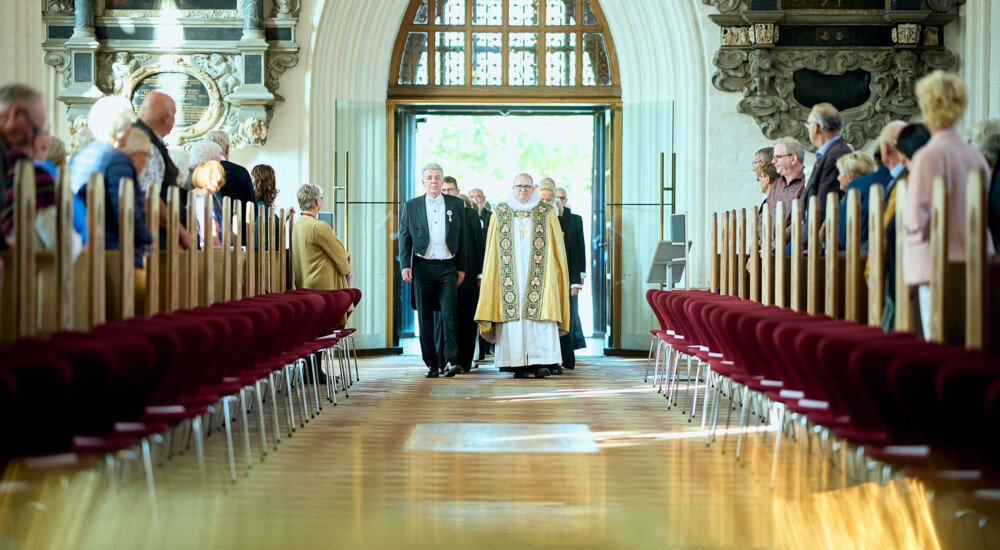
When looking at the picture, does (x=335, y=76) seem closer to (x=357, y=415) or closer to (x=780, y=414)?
(x=357, y=415)

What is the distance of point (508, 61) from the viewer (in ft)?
39.4

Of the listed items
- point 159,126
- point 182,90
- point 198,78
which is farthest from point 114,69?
point 159,126

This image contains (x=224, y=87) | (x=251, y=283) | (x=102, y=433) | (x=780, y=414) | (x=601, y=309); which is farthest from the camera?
(x=601, y=309)

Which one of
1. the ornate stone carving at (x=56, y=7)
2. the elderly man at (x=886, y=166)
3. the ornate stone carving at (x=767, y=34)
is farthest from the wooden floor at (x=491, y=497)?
the ornate stone carving at (x=56, y=7)

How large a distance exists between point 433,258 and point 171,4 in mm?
4141

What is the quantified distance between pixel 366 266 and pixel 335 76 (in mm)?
2005

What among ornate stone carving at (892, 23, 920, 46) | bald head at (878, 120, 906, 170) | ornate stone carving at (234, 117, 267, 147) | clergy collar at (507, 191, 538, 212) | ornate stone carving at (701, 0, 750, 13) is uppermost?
ornate stone carving at (701, 0, 750, 13)

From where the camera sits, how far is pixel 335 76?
1145 centimetres

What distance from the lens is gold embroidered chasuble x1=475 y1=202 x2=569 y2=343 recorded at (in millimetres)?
9141

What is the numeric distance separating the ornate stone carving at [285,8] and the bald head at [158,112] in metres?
5.77

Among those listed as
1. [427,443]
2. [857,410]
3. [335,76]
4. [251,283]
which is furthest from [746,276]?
[335,76]

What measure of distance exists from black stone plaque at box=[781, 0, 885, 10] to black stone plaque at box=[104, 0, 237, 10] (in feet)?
18.1

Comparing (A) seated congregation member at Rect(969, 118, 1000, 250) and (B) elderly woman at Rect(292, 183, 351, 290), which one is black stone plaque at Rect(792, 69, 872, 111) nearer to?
(B) elderly woman at Rect(292, 183, 351, 290)

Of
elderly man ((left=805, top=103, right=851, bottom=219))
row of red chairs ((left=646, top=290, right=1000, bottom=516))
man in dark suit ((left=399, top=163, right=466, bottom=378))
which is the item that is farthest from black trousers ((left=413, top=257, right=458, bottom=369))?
row of red chairs ((left=646, top=290, right=1000, bottom=516))
